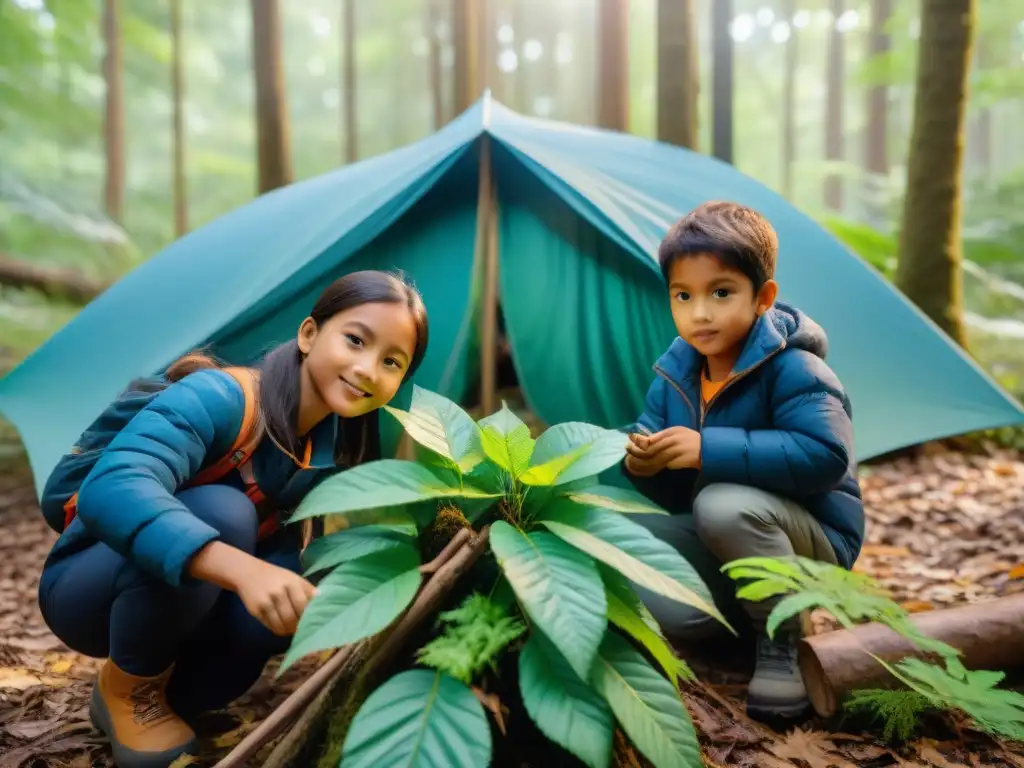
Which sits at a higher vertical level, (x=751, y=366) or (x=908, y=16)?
(x=908, y=16)

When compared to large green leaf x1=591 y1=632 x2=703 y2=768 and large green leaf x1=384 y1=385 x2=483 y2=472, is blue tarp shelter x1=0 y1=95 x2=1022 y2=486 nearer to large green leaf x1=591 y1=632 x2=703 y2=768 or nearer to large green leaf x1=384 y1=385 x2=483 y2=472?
large green leaf x1=384 y1=385 x2=483 y2=472

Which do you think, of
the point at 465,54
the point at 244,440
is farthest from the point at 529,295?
the point at 465,54

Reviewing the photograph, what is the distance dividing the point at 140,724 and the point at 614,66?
5690 millimetres

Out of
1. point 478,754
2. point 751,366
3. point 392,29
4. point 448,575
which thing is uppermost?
point 392,29

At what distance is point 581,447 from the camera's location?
50.9 inches

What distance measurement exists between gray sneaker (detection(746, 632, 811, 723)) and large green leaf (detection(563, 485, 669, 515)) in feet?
2.00

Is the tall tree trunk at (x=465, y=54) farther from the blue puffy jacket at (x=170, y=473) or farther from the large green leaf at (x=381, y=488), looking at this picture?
the large green leaf at (x=381, y=488)

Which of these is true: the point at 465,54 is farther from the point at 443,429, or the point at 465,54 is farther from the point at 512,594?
the point at 512,594

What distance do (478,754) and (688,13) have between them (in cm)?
485

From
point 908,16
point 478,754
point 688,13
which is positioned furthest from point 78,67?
point 478,754

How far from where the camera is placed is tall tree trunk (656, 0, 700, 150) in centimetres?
488

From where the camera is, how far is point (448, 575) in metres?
1.25

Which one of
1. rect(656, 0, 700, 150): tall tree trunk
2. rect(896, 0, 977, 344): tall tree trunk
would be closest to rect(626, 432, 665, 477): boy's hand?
rect(896, 0, 977, 344): tall tree trunk

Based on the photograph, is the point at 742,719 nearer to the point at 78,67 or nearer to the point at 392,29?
the point at 78,67
